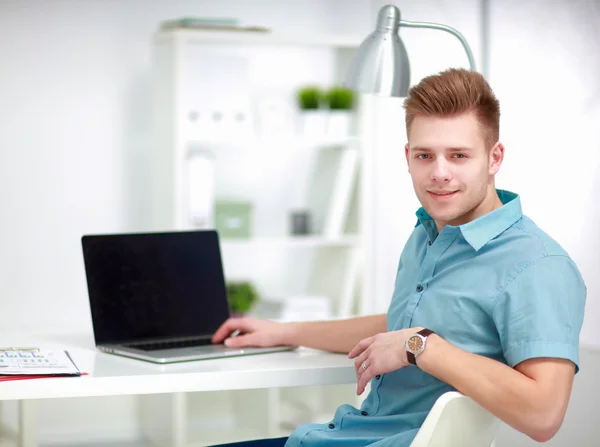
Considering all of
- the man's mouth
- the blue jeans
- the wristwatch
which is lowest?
the blue jeans

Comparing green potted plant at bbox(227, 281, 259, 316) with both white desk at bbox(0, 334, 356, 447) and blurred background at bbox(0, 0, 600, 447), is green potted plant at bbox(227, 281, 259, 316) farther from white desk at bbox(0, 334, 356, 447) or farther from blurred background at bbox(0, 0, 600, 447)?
white desk at bbox(0, 334, 356, 447)

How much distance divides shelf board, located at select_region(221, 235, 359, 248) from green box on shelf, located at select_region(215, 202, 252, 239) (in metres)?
0.04

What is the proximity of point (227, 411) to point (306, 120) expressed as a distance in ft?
4.71

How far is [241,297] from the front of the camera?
3.93m

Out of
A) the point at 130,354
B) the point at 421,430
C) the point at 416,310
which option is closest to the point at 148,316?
the point at 130,354

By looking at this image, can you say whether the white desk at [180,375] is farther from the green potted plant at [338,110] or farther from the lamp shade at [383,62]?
the green potted plant at [338,110]

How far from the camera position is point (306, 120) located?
398 cm

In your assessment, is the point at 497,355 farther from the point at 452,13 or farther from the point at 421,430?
the point at 452,13

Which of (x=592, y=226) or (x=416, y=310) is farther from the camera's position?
(x=592, y=226)

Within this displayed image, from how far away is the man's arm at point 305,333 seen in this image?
2.02 m

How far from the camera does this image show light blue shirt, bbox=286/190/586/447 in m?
1.45

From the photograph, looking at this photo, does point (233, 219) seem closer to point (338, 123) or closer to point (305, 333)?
point (338, 123)

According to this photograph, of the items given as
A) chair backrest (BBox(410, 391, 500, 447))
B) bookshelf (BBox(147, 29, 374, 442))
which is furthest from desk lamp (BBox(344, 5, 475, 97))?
bookshelf (BBox(147, 29, 374, 442))

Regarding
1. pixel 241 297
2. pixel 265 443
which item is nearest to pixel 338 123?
pixel 241 297
